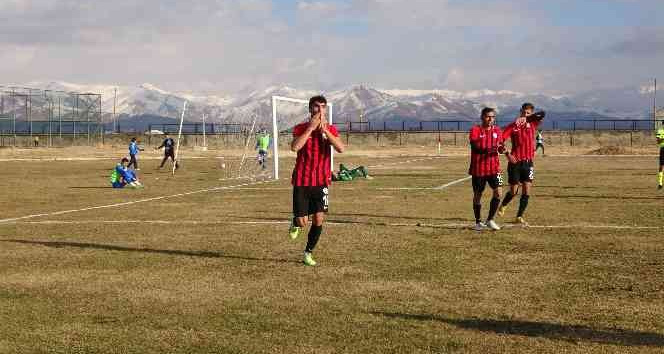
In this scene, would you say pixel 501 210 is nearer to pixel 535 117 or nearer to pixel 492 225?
pixel 535 117

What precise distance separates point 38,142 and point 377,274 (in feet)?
253

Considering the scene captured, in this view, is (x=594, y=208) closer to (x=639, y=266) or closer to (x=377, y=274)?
(x=639, y=266)

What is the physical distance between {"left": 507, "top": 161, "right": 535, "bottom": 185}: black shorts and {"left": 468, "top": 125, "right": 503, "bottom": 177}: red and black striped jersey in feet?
4.89

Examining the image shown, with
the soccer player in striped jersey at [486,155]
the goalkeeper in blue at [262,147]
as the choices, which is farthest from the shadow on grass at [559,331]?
the goalkeeper in blue at [262,147]

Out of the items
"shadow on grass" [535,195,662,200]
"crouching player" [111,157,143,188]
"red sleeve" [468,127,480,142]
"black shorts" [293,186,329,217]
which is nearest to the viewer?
"black shorts" [293,186,329,217]

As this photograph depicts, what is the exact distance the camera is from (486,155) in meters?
13.9

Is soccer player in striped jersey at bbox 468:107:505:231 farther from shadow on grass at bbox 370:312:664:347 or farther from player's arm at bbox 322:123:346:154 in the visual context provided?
shadow on grass at bbox 370:312:664:347

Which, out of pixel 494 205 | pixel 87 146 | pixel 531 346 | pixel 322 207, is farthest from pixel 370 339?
pixel 87 146

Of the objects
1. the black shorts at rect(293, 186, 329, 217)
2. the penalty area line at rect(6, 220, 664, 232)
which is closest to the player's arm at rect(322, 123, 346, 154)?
the black shorts at rect(293, 186, 329, 217)

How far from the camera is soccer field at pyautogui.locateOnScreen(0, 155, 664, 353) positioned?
667 cm

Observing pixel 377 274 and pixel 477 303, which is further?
pixel 377 274

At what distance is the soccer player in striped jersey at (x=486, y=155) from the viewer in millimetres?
13688

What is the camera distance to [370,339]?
21.7 feet

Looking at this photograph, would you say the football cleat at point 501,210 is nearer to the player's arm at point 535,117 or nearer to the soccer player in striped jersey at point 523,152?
the soccer player in striped jersey at point 523,152
